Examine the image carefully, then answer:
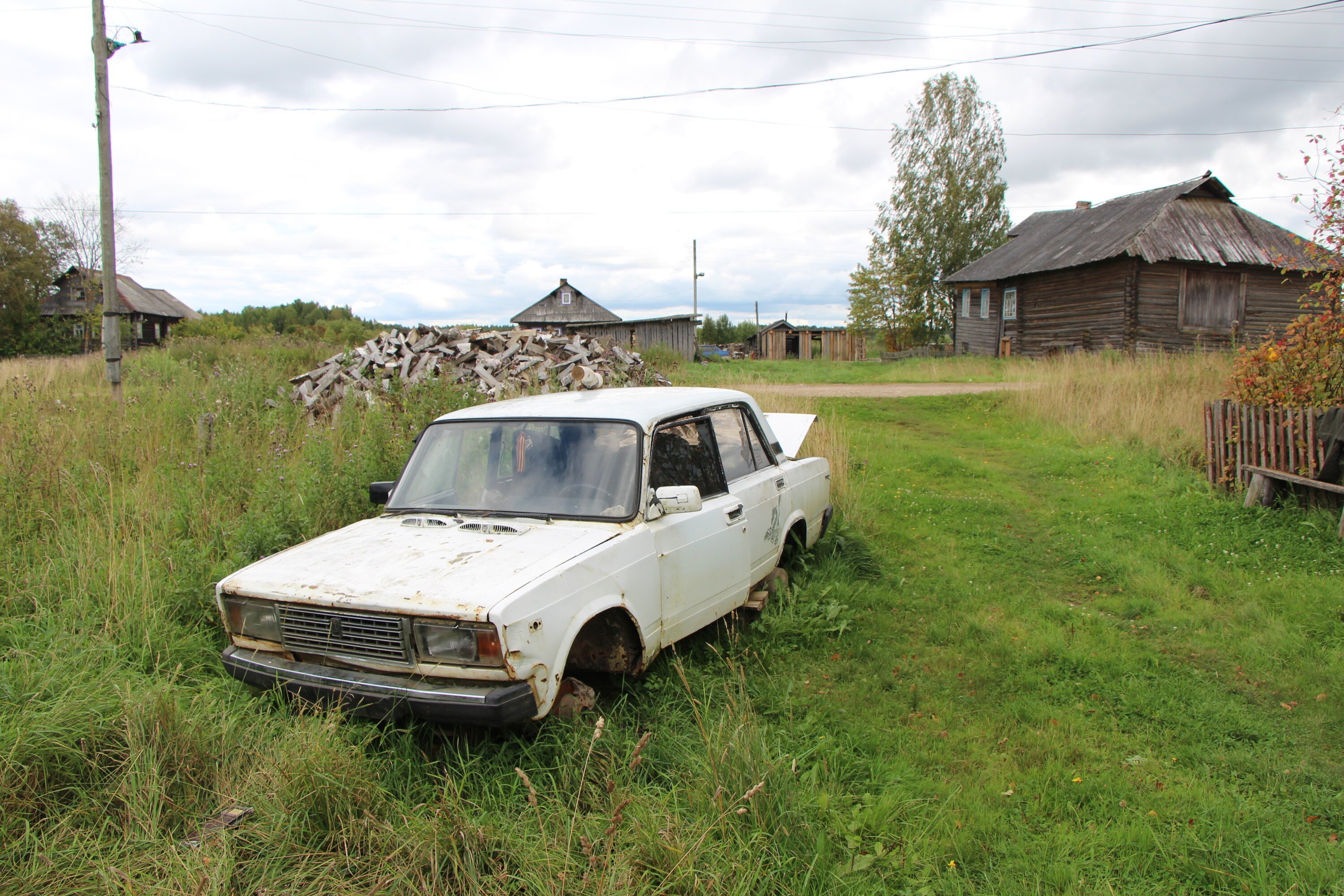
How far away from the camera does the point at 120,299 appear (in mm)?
42938

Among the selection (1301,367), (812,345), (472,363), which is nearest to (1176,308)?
(1301,367)

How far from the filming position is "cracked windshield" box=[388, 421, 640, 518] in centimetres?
393

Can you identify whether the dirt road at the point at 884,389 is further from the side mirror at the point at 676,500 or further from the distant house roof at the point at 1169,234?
the side mirror at the point at 676,500

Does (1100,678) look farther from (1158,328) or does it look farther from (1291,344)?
(1158,328)

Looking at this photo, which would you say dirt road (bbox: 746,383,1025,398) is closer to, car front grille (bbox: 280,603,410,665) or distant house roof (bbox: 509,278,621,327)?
car front grille (bbox: 280,603,410,665)

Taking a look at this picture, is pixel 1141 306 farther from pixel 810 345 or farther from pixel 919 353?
pixel 810 345

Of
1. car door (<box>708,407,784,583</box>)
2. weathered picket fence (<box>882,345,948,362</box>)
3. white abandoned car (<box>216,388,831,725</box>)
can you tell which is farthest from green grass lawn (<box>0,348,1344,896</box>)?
weathered picket fence (<box>882,345,948,362</box>)

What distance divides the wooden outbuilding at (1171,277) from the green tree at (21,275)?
50.8 metres

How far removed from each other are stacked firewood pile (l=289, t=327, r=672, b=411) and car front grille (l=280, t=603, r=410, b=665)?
8.73 metres

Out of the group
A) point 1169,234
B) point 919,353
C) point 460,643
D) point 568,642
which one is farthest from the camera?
point 919,353

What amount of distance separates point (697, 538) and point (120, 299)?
50342 mm

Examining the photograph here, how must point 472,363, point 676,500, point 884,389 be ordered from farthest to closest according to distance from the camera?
point 884,389 < point 472,363 < point 676,500

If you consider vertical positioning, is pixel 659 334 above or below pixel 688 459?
above

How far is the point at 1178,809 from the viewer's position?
3.10m
